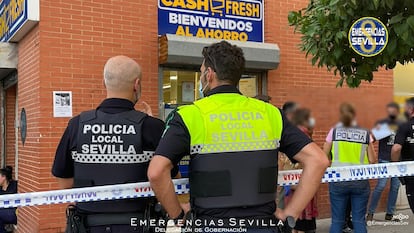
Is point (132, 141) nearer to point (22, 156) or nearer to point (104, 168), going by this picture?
point (104, 168)

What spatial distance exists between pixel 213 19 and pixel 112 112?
15.5 feet

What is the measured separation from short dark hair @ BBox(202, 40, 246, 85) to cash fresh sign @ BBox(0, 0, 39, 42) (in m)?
4.25

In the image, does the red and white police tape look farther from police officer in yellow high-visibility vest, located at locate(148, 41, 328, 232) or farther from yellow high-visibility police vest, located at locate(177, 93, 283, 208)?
yellow high-visibility police vest, located at locate(177, 93, 283, 208)

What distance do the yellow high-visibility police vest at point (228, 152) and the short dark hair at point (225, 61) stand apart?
0.37ft

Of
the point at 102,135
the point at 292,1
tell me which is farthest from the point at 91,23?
the point at 102,135

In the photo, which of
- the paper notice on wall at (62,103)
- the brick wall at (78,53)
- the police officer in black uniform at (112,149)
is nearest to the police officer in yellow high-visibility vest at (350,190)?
the brick wall at (78,53)

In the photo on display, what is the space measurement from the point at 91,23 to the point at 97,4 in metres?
0.29

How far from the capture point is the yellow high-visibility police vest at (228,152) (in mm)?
2564

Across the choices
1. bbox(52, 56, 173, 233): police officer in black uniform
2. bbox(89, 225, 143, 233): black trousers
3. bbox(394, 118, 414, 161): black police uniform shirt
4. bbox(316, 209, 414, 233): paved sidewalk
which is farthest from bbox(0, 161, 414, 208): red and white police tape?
bbox(316, 209, 414, 233): paved sidewalk

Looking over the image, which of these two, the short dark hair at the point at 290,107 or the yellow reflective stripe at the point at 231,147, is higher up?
the short dark hair at the point at 290,107

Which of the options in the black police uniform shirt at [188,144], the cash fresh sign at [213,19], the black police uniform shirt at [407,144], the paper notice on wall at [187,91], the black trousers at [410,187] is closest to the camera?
the black police uniform shirt at [188,144]

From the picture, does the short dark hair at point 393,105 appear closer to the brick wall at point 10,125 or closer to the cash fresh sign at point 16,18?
the cash fresh sign at point 16,18

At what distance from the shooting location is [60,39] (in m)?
6.38

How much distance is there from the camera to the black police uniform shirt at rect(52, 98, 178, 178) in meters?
2.90
